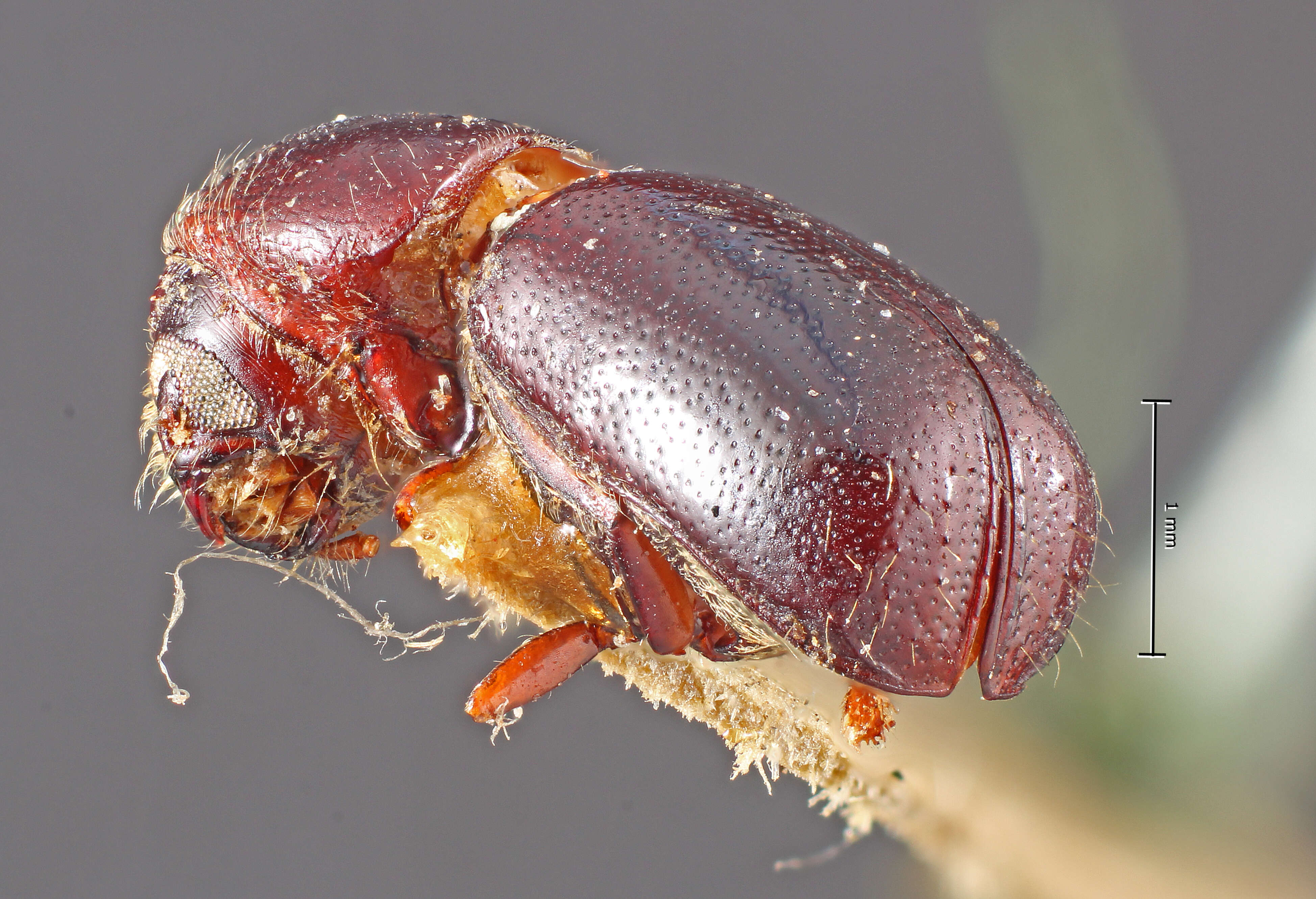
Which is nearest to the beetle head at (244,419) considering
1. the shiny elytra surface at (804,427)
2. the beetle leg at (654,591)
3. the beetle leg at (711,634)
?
the shiny elytra surface at (804,427)

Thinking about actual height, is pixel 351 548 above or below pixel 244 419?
below

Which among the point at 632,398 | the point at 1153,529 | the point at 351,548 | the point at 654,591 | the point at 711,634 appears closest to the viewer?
the point at 632,398

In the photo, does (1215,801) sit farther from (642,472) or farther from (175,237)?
(175,237)

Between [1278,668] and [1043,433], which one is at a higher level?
[1043,433]

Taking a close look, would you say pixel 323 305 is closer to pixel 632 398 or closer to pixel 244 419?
pixel 244 419

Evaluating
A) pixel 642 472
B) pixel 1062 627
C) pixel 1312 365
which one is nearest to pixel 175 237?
pixel 642 472

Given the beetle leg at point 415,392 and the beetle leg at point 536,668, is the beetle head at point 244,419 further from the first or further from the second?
the beetle leg at point 536,668

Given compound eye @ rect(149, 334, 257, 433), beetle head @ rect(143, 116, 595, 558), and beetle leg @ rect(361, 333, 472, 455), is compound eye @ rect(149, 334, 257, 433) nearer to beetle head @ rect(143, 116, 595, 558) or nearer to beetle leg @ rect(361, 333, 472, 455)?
beetle head @ rect(143, 116, 595, 558)

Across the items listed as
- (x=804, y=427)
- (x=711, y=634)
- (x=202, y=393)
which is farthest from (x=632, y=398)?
(x=202, y=393)
